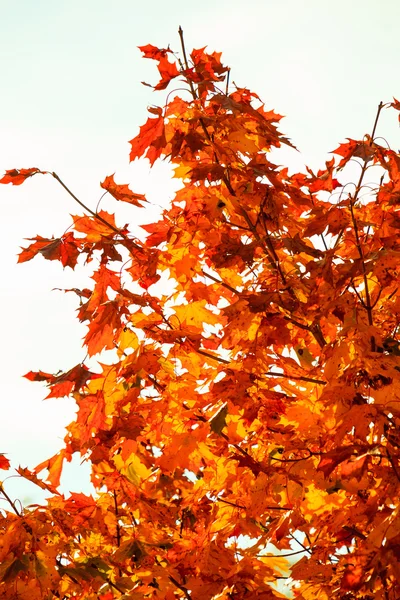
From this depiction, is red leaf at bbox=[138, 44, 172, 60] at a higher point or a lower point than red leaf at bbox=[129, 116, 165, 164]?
higher

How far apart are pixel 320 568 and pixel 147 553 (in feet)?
3.19

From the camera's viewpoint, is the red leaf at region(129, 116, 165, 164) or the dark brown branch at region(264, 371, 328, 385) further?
the red leaf at region(129, 116, 165, 164)

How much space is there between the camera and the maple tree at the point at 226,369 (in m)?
3.55

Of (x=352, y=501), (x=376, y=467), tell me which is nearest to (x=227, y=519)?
(x=352, y=501)

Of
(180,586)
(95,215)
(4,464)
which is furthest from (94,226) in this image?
(180,586)

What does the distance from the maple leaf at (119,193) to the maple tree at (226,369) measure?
0.4 inches

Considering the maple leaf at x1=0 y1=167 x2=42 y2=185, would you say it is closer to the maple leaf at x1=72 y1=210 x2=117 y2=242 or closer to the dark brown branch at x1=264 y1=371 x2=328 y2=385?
the maple leaf at x1=72 y1=210 x2=117 y2=242

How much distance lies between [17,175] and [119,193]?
54 centimetres

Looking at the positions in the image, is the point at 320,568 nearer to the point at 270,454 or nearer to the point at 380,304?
the point at 270,454

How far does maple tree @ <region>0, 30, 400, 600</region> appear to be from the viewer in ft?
11.6

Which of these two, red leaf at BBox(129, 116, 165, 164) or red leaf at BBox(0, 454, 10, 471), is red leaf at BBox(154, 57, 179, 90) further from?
red leaf at BBox(0, 454, 10, 471)

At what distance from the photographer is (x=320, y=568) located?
11.7 ft

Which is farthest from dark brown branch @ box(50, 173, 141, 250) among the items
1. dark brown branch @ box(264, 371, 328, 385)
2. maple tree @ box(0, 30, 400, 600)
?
dark brown branch @ box(264, 371, 328, 385)

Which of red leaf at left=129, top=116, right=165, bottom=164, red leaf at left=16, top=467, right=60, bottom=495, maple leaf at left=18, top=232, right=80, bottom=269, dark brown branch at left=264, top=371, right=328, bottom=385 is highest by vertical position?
Result: red leaf at left=129, top=116, right=165, bottom=164
